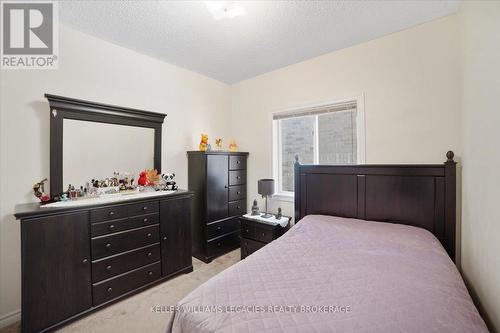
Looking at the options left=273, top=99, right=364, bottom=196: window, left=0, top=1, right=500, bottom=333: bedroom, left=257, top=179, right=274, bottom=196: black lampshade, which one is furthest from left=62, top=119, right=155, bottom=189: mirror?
left=273, top=99, right=364, bottom=196: window

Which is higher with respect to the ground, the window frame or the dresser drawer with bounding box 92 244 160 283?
the window frame

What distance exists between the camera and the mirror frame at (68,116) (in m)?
1.98

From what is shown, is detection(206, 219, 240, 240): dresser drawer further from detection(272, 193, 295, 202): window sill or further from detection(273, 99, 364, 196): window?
detection(273, 99, 364, 196): window

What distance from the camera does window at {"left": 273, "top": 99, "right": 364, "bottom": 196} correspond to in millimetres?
2527

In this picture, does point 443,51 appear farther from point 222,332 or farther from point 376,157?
point 222,332

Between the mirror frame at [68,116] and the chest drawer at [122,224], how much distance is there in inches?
21.8

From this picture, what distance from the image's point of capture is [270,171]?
10.5 feet

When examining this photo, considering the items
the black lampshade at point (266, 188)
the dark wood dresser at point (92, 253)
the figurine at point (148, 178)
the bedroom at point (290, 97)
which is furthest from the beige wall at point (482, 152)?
the figurine at point (148, 178)

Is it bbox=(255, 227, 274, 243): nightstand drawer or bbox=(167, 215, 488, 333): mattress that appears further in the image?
bbox=(255, 227, 274, 243): nightstand drawer

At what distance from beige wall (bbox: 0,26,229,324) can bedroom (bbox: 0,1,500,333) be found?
0.01m

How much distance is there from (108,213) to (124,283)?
2.29 ft

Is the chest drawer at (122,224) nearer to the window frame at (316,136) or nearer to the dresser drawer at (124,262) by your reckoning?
the dresser drawer at (124,262)

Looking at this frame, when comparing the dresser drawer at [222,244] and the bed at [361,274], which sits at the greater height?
the bed at [361,274]

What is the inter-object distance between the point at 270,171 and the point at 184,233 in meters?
1.47
